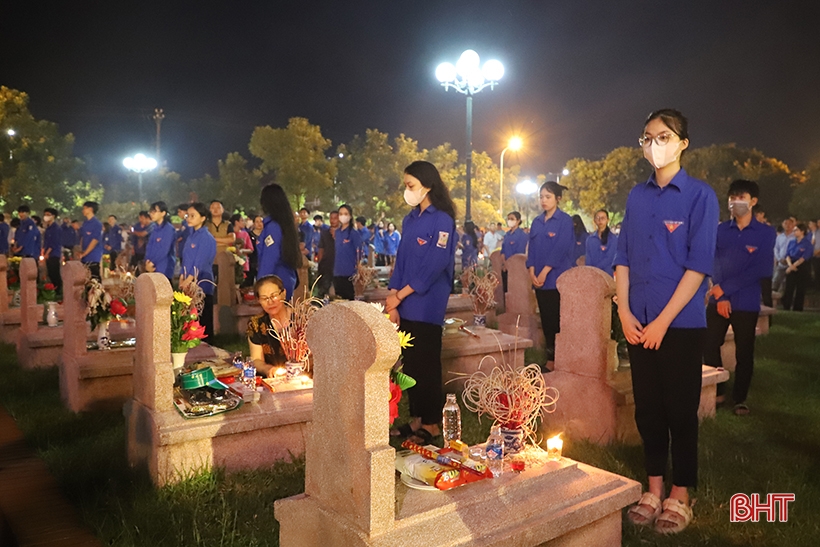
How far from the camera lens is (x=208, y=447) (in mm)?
4359

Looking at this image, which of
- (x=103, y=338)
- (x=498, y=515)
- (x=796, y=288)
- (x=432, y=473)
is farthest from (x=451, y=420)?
(x=796, y=288)

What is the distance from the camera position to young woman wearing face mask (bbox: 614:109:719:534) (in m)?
3.55

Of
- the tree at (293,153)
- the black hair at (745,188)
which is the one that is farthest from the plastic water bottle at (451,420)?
the tree at (293,153)

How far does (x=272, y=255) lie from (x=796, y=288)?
1225 cm

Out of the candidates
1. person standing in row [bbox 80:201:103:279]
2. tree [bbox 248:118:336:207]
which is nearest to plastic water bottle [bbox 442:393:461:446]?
person standing in row [bbox 80:201:103:279]

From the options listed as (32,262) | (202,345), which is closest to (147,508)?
(202,345)

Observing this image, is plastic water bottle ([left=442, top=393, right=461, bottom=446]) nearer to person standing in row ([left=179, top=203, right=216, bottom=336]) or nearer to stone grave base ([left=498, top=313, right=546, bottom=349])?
person standing in row ([left=179, top=203, right=216, bottom=336])

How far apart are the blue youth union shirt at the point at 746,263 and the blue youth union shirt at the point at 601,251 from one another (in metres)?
3.72

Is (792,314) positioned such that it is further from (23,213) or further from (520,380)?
(23,213)

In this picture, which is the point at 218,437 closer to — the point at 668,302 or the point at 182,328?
the point at 182,328

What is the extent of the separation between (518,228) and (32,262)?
897 cm

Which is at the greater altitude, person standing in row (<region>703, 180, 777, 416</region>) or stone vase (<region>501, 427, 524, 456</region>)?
person standing in row (<region>703, 180, 777, 416</region>)

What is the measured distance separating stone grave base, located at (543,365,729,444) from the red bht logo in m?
1.09

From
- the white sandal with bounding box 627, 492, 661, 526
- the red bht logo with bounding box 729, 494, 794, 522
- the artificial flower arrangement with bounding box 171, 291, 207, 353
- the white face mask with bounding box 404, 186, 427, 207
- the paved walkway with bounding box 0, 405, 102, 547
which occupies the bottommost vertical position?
the paved walkway with bounding box 0, 405, 102, 547
